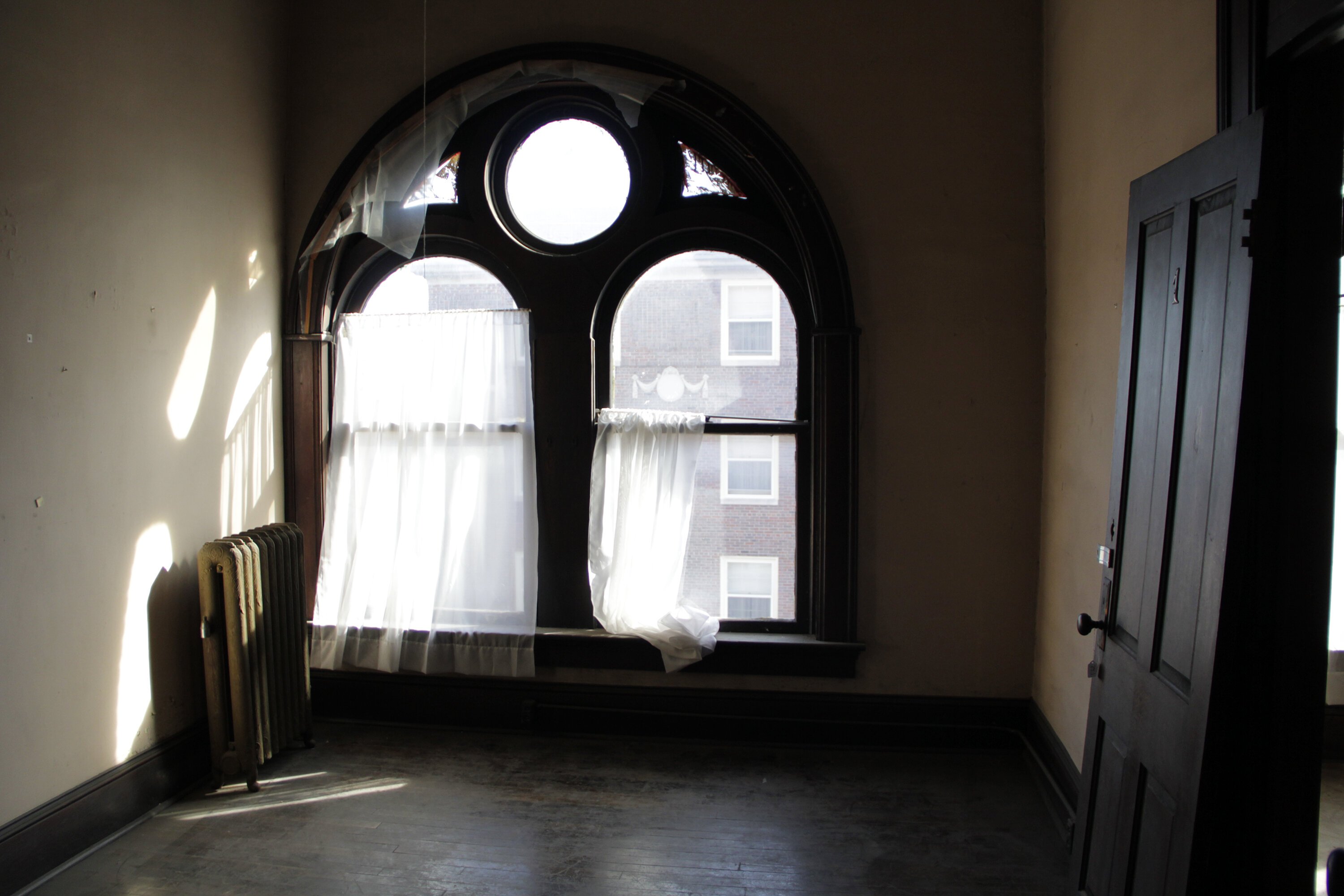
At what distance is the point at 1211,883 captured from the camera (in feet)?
5.47

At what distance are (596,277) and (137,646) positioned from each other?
2.19 m

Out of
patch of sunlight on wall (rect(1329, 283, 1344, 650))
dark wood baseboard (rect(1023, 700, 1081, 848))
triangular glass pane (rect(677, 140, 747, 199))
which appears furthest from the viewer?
triangular glass pane (rect(677, 140, 747, 199))

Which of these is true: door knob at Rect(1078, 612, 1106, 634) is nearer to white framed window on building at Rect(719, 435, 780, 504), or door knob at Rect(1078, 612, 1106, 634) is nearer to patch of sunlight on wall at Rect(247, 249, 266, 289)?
white framed window on building at Rect(719, 435, 780, 504)

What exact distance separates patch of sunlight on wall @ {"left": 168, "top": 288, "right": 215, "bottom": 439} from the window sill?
1605 millimetres

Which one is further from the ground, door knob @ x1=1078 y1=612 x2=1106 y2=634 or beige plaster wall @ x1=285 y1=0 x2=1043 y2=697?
beige plaster wall @ x1=285 y1=0 x2=1043 y2=697

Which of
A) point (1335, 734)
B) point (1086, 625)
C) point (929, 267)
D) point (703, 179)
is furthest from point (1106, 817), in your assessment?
point (703, 179)

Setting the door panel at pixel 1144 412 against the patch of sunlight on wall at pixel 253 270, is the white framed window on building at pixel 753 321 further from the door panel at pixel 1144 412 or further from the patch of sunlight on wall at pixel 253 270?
the patch of sunlight on wall at pixel 253 270

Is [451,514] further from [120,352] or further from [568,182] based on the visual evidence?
[568,182]

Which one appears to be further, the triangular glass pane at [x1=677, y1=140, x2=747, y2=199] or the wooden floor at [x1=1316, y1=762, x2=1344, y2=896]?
the triangular glass pane at [x1=677, y1=140, x2=747, y2=199]

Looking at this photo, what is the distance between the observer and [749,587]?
11.7 ft

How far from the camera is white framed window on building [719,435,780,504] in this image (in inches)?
139

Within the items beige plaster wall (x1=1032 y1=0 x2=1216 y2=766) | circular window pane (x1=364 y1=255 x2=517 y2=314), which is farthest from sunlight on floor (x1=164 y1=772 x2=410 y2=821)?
beige plaster wall (x1=1032 y1=0 x2=1216 y2=766)

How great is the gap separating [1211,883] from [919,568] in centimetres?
171

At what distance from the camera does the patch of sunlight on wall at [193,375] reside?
3.05 metres
